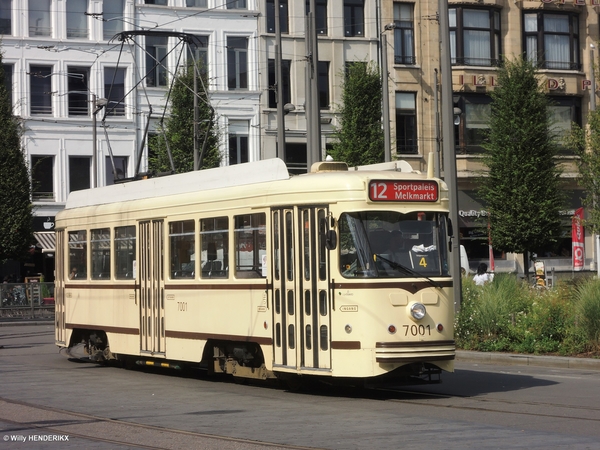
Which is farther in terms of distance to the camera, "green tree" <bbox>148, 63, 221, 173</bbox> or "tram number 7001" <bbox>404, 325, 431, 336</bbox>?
"green tree" <bbox>148, 63, 221, 173</bbox>

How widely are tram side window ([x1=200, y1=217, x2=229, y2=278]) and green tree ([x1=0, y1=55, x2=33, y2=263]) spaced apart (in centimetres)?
2954

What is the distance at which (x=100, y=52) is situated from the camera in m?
47.3

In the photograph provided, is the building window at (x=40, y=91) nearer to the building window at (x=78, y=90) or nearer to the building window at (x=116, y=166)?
the building window at (x=78, y=90)

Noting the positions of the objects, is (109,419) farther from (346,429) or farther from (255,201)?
(255,201)

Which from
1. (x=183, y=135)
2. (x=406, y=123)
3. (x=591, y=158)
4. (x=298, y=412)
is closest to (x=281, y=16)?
(x=406, y=123)

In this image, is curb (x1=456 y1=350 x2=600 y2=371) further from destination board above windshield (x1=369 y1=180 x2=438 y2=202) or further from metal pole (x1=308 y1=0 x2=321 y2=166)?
metal pole (x1=308 y1=0 x2=321 y2=166)

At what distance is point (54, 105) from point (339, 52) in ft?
41.3

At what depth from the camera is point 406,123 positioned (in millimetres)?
48000

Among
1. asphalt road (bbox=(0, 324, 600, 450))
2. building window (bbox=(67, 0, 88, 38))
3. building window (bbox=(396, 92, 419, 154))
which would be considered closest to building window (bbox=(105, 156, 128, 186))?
building window (bbox=(67, 0, 88, 38))

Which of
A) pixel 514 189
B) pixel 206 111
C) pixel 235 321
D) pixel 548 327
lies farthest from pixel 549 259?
pixel 235 321

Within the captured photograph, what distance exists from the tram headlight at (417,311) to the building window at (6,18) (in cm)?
3703

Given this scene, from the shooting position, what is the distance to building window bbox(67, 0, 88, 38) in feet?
154

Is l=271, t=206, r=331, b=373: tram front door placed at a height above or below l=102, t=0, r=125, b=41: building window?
below

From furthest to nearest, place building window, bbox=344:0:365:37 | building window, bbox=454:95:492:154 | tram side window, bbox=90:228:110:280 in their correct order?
1. building window, bbox=344:0:365:37
2. building window, bbox=454:95:492:154
3. tram side window, bbox=90:228:110:280
